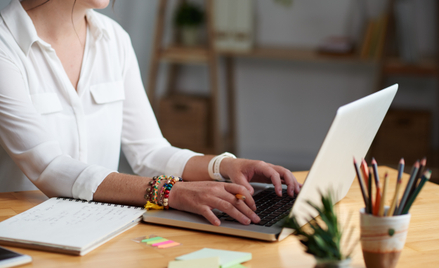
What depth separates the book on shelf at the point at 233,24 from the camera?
3.40 meters

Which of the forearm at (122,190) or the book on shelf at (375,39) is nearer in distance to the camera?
the forearm at (122,190)

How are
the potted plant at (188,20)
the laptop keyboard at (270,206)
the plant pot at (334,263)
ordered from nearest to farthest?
the plant pot at (334,263) → the laptop keyboard at (270,206) → the potted plant at (188,20)

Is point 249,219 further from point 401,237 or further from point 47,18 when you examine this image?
point 47,18

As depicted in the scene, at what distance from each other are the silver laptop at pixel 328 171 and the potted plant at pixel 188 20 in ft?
9.00

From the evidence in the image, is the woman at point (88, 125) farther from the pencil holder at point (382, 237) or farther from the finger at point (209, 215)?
the pencil holder at point (382, 237)

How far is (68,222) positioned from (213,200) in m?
0.25

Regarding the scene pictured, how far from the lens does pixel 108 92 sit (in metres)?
A: 1.32

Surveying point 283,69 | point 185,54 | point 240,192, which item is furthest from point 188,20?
point 240,192

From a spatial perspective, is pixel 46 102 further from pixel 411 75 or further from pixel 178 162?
pixel 411 75

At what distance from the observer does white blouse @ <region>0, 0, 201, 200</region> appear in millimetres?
1004

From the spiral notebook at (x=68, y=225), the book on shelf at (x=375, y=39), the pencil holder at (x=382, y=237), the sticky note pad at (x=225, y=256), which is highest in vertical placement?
the book on shelf at (x=375, y=39)

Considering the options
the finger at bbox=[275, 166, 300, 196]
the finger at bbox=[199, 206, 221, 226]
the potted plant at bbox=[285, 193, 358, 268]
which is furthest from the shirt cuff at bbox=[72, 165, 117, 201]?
the potted plant at bbox=[285, 193, 358, 268]

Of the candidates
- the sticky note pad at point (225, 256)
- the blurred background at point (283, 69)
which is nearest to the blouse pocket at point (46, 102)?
the sticky note pad at point (225, 256)

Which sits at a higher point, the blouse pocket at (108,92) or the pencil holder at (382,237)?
the blouse pocket at (108,92)
